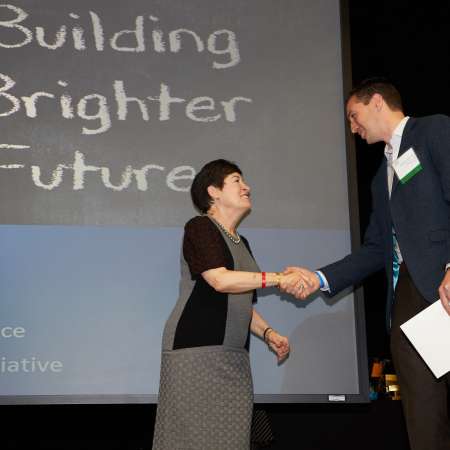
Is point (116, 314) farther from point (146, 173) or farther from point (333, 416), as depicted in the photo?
point (333, 416)

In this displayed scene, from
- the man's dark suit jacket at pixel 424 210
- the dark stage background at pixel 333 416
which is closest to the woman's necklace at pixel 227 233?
the man's dark suit jacket at pixel 424 210

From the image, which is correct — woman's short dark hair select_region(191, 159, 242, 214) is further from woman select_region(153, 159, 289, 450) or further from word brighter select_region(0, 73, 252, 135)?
word brighter select_region(0, 73, 252, 135)

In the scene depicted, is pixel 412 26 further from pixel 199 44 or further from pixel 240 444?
A: pixel 240 444

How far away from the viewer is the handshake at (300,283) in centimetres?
262

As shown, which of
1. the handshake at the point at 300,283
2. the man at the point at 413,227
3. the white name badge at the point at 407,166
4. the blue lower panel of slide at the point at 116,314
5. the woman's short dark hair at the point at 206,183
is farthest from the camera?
the blue lower panel of slide at the point at 116,314

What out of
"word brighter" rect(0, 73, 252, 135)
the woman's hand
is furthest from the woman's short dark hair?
"word brighter" rect(0, 73, 252, 135)

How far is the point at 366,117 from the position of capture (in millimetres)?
2580

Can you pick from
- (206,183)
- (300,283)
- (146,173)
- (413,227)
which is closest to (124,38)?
(146,173)

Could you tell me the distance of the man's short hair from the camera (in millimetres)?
2574

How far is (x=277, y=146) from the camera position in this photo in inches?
128

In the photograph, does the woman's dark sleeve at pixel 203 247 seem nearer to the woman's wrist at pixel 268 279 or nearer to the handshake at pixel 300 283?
the woman's wrist at pixel 268 279

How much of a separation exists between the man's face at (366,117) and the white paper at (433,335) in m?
0.74

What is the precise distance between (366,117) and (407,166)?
0.30 meters

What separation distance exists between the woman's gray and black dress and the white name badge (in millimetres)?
632
